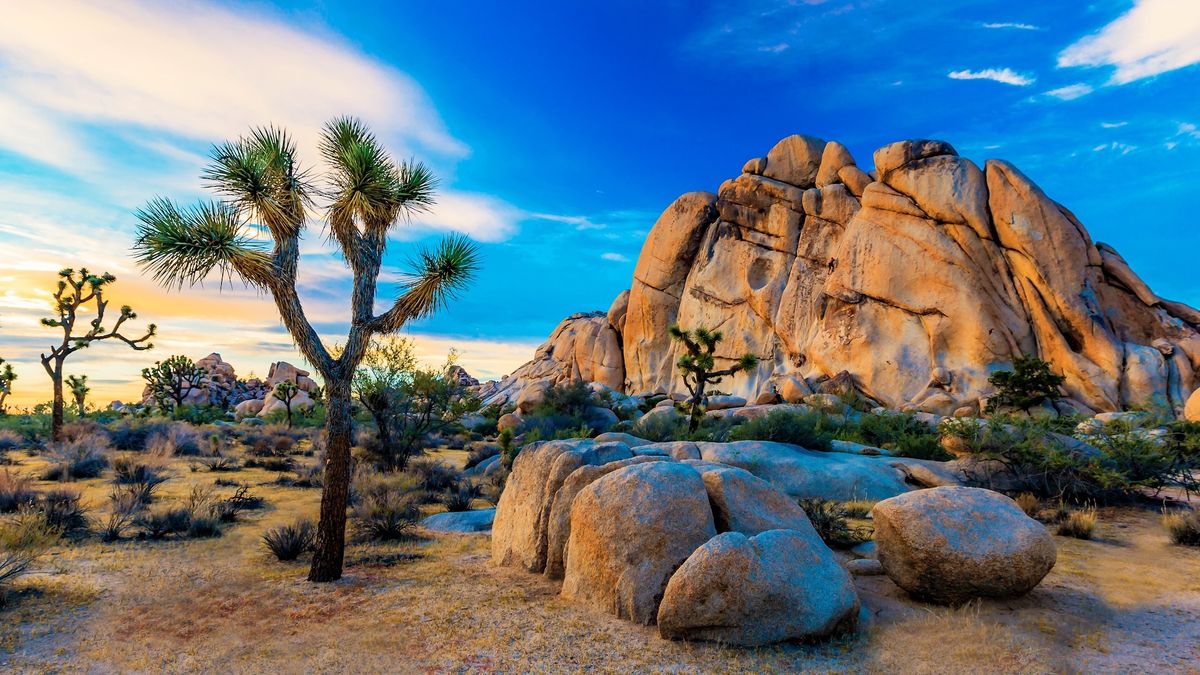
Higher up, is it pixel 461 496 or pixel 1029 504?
pixel 1029 504

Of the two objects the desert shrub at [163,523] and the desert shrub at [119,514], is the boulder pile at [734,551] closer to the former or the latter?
the desert shrub at [163,523]

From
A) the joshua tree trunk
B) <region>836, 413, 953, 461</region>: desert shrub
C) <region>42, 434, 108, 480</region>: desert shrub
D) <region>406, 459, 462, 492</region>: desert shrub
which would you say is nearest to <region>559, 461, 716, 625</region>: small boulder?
the joshua tree trunk

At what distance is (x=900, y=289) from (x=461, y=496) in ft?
110

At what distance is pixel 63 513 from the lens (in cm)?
1089

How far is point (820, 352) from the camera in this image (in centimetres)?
4209

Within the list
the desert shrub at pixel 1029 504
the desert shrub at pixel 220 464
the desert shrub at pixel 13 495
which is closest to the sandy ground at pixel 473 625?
the desert shrub at pixel 1029 504

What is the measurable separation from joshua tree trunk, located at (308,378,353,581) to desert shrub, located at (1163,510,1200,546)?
1209cm

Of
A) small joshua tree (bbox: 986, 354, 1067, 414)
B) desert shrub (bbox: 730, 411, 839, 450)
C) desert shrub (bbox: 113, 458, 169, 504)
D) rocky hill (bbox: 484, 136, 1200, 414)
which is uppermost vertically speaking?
rocky hill (bbox: 484, 136, 1200, 414)

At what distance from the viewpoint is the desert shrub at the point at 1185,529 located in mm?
9391

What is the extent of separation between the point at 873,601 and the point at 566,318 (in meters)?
61.2

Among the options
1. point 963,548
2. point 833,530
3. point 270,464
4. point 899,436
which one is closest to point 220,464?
point 270,464

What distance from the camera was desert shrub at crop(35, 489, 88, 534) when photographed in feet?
34.8

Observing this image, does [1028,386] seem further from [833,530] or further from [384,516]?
[384,516]

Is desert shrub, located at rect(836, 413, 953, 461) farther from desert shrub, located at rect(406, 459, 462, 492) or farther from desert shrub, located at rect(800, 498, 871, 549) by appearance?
desert shrub, located at rect(406, 459, 462, 492)
